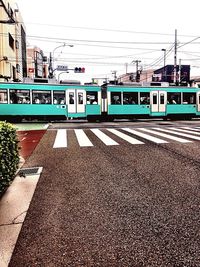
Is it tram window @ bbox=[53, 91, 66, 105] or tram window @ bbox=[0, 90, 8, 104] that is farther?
tram window @ bbox=[53, 91, 66, 105]

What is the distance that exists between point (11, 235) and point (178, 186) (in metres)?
3.42

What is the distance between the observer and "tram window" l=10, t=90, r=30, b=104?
23.2 meters

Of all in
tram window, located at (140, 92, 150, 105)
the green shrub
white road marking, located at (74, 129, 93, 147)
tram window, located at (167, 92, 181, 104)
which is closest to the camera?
the green shrub

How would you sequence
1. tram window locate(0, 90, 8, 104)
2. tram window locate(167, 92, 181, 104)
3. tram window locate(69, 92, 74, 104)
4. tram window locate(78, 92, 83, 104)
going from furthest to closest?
tram window locate(167, 92, 181, 104), tram window locate(78, 92, 83, 104), tram window locate(69, 92, 74, 104), tram window locate(0, 90, 8, 104)

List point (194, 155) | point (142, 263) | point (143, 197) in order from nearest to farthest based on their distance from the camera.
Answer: point (142, 263)
point (143, 197)
point (194, 155)

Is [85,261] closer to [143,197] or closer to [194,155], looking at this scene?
[143,197]

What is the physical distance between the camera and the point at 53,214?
434 centimetres

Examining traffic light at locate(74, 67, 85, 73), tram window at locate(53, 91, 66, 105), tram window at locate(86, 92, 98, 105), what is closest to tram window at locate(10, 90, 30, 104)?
tram window at locate(53, 91, 66, 105)

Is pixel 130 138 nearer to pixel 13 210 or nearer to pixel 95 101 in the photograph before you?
pixel 13 210

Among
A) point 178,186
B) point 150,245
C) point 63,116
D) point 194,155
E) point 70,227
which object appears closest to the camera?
point 150,245

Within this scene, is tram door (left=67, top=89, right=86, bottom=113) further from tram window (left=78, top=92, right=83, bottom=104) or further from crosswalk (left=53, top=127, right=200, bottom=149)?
crosswalk (left=53, top=127, right=200, bottom=149)

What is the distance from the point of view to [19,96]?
924 inches

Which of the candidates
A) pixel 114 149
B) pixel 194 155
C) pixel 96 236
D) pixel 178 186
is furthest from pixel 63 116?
pixel 96 236

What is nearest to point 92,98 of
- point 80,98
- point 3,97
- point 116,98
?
point 80,98
